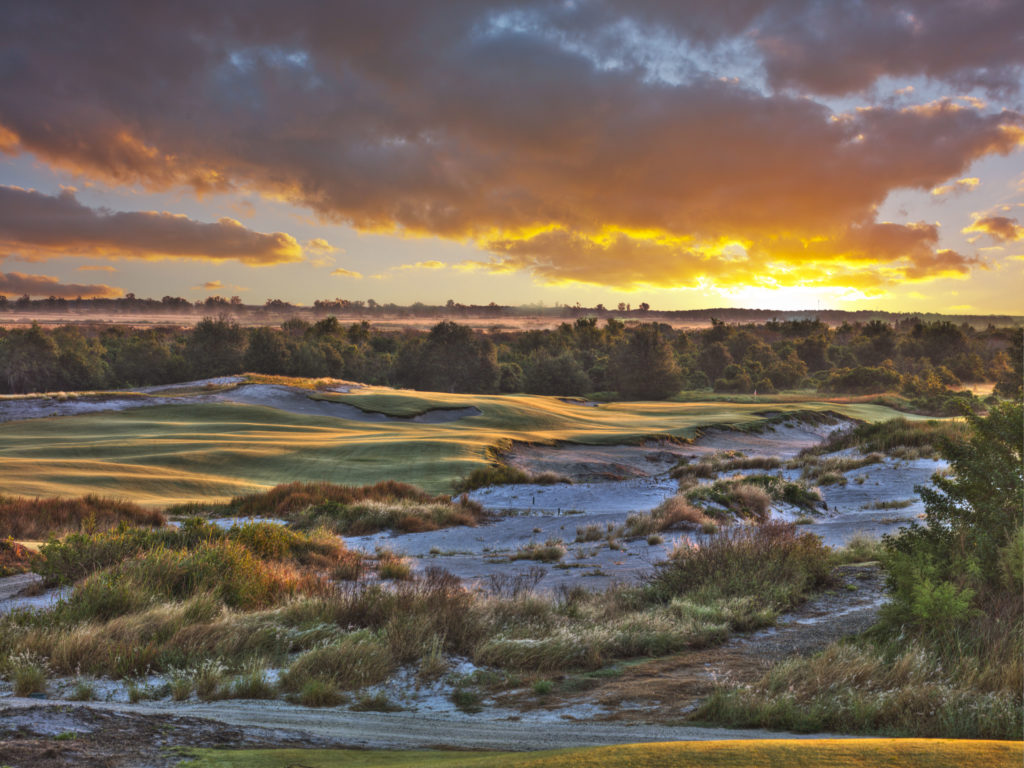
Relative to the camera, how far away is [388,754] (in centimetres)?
435

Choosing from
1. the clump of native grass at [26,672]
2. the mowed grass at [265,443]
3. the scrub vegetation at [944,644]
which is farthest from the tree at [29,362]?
the scrub vegetation at [944,644]

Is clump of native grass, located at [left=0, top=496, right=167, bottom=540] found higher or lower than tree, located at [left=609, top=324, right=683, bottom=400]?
lower

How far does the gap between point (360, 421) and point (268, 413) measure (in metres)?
6.20

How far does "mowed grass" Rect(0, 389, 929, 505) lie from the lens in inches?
938

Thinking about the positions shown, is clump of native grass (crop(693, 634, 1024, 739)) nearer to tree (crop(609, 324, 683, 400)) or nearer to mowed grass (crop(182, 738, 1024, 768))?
mowed grass (crop(182, 738, 1024, 768))

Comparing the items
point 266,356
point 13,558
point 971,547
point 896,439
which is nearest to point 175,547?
point 13,558

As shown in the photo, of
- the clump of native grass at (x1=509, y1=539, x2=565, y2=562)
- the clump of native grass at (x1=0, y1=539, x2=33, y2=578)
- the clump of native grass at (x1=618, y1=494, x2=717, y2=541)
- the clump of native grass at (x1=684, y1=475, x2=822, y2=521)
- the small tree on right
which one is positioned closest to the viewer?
the small tree on right

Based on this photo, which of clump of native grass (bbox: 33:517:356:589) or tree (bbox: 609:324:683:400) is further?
tree (bbox: 609:324:683:400)

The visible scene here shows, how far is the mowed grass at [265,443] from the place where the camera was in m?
23.8

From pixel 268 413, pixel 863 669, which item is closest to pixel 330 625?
pixel 863 669

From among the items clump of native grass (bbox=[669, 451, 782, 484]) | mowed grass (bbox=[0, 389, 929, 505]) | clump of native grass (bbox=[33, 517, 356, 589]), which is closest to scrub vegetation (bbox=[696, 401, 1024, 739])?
clump of native grass (bbox=[33, 517, 356, 589])

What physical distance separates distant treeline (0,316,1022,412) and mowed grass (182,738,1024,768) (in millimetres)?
71145

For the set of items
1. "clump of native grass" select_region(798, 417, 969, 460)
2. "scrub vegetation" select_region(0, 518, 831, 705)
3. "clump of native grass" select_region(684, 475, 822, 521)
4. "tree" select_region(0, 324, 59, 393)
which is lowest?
"tree" select_region(0, 324, 59, 393)

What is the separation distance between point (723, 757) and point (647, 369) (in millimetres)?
82991
